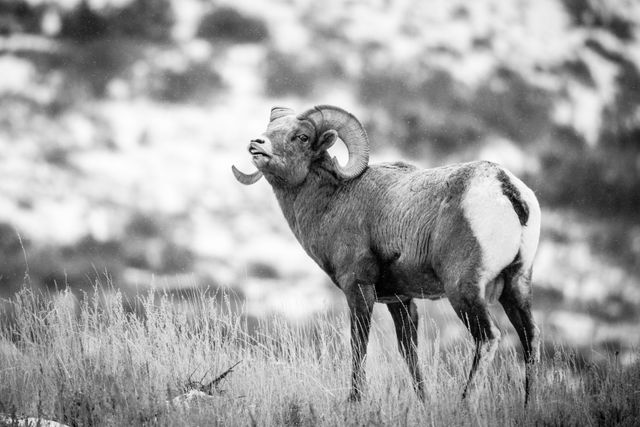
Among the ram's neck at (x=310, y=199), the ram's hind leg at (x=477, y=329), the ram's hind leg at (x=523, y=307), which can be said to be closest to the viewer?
the ram's hind leg at (x=477, y=329)

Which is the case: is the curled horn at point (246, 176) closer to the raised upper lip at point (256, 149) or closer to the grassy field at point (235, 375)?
the raised upper lip at point (256, 149)

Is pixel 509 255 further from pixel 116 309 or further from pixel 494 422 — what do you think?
pixel 116 309

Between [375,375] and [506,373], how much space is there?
62.1 inches

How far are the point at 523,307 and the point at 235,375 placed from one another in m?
3.55

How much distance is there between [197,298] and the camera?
11.2 m

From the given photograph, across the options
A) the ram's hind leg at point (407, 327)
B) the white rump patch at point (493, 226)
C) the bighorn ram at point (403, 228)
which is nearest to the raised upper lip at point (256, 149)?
the bighorn ram at point (403, 228)

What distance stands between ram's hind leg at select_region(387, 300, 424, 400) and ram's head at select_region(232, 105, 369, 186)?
1.71 meters

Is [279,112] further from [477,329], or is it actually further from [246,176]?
[477,329]

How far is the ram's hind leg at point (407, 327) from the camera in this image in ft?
31.7

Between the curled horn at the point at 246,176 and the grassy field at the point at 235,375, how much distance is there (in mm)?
1592

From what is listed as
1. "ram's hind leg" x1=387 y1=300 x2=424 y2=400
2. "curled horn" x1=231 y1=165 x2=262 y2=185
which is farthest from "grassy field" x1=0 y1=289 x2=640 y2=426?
"curled horn" x1=231 y1=165 x2=262 y2=185

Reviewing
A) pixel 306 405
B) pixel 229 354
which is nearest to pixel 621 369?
pixel 306 405

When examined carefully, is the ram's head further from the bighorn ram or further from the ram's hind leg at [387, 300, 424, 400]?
the ram's hind leg at [387, 300, 424, 400]

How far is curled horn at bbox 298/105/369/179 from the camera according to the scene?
10.1 metres
